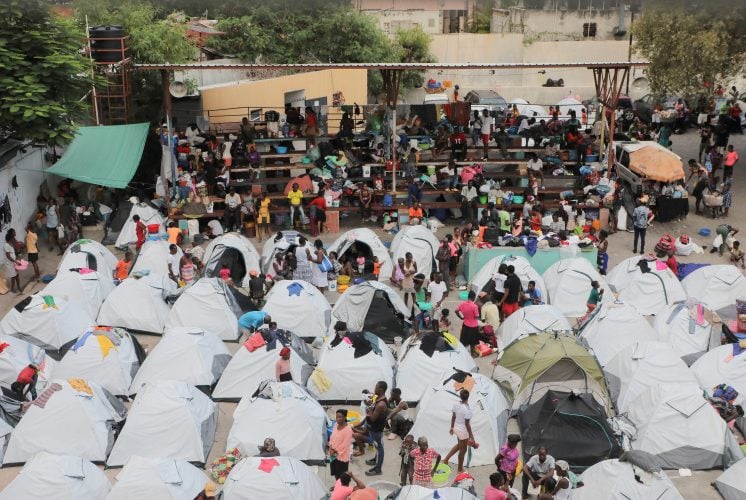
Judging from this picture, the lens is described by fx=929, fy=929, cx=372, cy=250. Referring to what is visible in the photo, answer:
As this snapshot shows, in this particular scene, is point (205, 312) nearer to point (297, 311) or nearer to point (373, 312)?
point (297, 311)

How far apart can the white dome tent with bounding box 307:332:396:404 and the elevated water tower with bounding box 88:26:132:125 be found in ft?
44.3

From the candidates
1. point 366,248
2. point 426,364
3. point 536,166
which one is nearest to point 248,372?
point 426,364

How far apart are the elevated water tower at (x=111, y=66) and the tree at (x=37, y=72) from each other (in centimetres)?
359

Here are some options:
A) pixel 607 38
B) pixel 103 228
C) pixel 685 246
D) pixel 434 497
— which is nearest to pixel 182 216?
pixel 103 228

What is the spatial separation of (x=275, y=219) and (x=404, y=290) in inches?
235

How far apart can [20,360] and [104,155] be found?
980 centimetres

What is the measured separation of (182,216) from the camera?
21.6m

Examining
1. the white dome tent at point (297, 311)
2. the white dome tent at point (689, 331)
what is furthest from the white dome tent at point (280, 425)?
the white dome tent at point (689, 331)

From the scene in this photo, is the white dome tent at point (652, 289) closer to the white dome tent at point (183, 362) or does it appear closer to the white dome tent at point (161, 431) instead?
the white dome tent at point (183, 362)

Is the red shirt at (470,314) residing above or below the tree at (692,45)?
below

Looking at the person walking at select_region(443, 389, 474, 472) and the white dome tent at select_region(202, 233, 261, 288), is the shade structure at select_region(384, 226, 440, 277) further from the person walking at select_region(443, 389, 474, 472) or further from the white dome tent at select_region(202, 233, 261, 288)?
the person walking at select_region(443, 389, 474, 472)

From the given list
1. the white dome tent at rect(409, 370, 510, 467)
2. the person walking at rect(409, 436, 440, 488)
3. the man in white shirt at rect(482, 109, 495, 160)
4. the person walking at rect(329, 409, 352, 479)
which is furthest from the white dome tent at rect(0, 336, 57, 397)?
the man in white shirt at rect(482, 109, 495, 160)

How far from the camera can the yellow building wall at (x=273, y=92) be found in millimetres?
28391

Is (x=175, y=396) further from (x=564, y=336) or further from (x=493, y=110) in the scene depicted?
(x=493, y=110)
